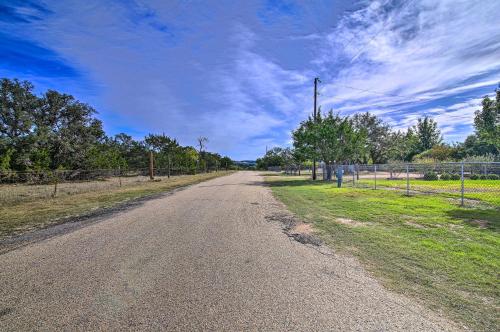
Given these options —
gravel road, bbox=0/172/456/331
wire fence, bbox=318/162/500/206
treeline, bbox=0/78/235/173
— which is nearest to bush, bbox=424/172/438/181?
wire fence, bbox=318/162/500/206

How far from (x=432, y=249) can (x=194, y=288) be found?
4202 millimetres

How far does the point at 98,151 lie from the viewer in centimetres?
3494

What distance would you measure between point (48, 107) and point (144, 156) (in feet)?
51.2

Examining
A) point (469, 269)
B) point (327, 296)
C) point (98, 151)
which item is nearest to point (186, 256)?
point (327, 296)

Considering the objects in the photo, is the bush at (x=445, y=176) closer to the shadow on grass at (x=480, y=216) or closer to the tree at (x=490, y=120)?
the tree at (x=490, y=120)

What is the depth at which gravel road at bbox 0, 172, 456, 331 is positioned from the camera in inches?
107

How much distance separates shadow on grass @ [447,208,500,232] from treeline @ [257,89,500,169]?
1216cm

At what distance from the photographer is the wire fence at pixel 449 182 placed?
11.7 m

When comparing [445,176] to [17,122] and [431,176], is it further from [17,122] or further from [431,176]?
[17,122]

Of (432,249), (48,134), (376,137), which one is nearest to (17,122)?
(48,134)

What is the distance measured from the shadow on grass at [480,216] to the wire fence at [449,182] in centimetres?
125

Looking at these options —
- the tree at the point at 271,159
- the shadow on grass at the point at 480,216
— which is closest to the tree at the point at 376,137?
the tree at the point at 271,159

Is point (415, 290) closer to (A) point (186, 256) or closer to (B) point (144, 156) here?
(A) point (186, 256)

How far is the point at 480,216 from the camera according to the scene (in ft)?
26.1
